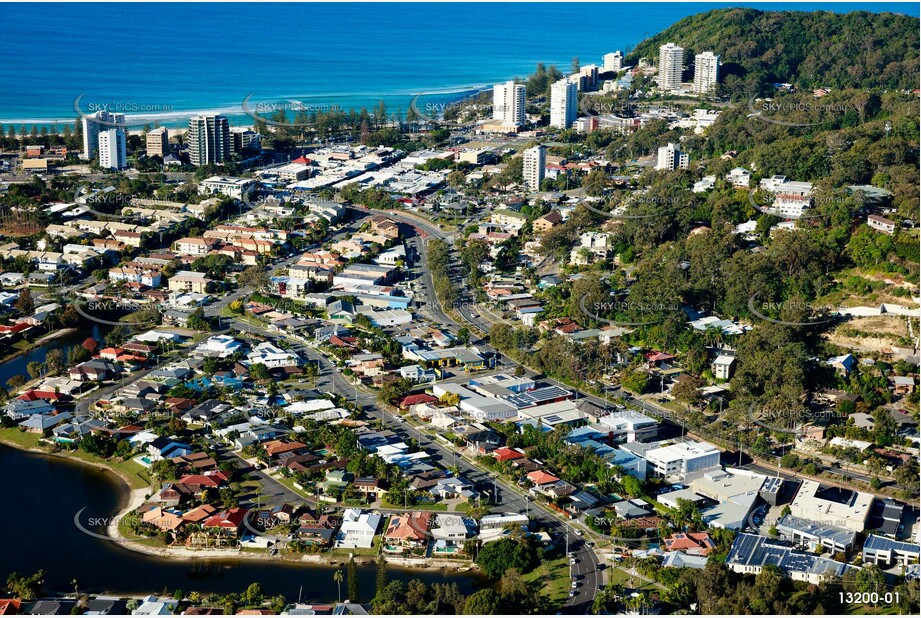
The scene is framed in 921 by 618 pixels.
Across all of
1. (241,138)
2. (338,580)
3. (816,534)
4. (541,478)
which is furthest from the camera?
(241,138)

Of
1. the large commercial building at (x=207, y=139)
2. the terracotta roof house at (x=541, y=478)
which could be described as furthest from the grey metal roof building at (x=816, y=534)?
Answer: the large commercial building at (x=207, y=139)

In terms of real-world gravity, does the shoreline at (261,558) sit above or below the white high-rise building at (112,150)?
below

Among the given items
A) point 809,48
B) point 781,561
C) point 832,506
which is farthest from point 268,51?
point 781,561

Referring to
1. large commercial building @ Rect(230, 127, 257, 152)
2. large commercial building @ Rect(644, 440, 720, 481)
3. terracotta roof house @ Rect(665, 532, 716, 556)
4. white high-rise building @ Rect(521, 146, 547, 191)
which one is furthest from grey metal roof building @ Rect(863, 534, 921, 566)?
large commercial building @ Rect(230, 127, 257, 152)

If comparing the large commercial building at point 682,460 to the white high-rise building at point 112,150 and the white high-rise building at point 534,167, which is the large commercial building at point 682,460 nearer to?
the white high-rise building at point 534,167

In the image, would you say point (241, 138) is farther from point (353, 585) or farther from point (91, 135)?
point (353, 585)

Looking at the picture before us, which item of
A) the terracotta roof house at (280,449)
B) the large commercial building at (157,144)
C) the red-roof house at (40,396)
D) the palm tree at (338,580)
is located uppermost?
the large commercial building at (157,144)
